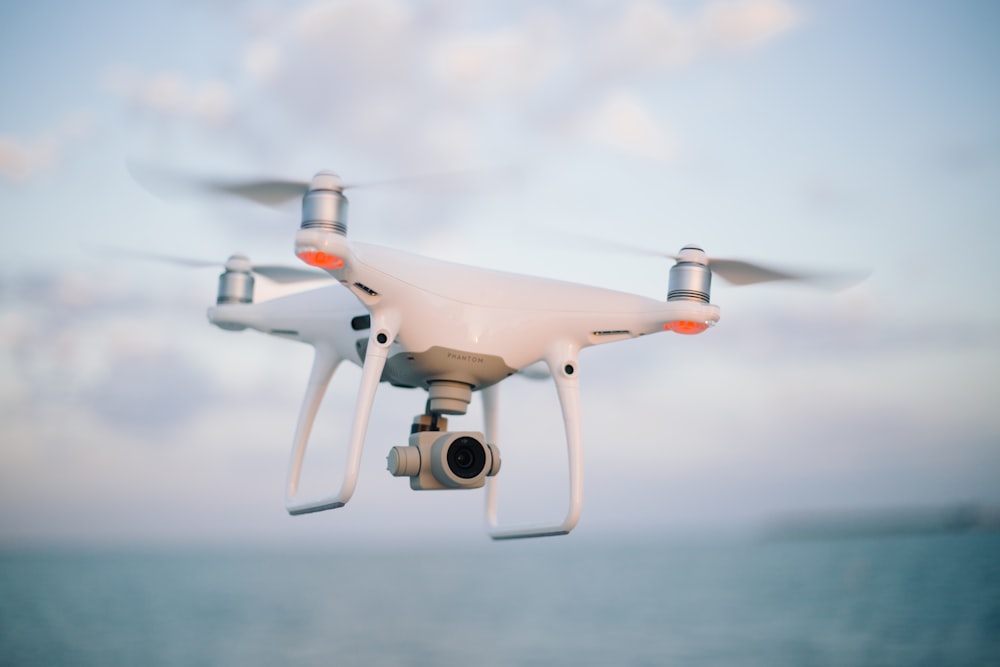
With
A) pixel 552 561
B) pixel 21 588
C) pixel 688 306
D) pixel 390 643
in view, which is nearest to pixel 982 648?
pixel 390 643

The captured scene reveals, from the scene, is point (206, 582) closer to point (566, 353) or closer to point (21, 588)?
point (21, 588)

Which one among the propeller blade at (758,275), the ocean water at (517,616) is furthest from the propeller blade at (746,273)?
the ocean water at (517,616)

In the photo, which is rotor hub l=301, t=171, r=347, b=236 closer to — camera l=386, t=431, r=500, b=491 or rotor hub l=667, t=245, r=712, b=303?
camera l=386, t=431, r=500, b=491

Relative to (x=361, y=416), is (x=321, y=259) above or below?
above

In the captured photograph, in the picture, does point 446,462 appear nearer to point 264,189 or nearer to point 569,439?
point 569,439

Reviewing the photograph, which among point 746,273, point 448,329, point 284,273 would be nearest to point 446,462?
point 448,329

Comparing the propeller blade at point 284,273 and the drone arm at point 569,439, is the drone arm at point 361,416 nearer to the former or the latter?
the drone arm at point 569,439
